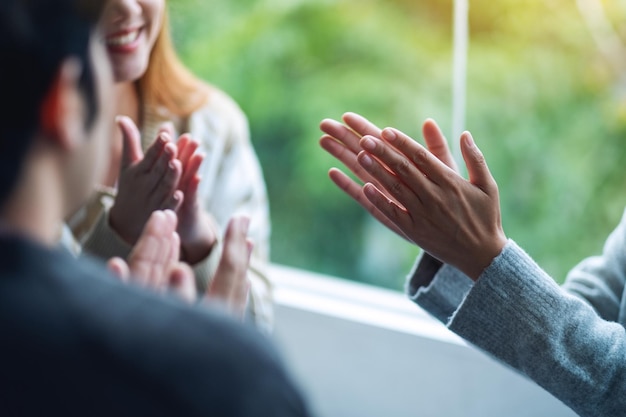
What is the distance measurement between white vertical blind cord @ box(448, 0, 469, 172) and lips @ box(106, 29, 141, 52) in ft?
2.46

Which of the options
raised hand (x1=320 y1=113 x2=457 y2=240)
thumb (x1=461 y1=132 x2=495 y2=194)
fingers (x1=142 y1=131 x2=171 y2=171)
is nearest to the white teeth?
fingers (x1=142 y1=131 x2=171 y2=171)

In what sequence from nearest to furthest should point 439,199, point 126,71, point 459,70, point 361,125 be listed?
point 439,199
point 361,125
point 126,71
point 459,70

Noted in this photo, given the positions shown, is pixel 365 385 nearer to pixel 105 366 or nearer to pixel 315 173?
pixel 315 173

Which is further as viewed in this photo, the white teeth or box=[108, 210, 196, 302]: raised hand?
the white teeth

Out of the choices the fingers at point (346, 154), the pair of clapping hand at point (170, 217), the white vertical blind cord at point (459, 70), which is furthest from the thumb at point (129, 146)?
the white vertical blind cord at point (459, 70)

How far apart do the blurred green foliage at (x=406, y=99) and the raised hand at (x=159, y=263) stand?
1182mm

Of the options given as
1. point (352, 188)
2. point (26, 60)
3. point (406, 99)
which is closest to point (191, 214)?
point (352, 188)

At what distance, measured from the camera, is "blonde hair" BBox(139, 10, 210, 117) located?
1.55m

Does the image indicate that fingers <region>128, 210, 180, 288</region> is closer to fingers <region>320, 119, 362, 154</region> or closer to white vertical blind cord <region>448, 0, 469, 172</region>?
fingers <region>320, 119, 362, 154</region>

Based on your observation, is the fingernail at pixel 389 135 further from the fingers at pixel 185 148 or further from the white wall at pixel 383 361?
the white wall at pixel 383 361

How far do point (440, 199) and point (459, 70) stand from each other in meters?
0.89

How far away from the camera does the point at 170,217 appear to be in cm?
78

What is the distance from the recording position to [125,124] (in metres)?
1.18

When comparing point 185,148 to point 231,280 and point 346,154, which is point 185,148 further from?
point 231,280
